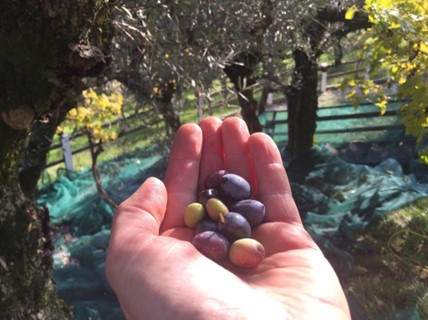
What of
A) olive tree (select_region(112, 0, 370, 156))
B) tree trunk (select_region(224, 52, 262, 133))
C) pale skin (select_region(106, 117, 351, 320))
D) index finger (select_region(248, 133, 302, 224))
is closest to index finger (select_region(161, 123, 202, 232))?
pale skin (select_region(106, 117, 351, 320))

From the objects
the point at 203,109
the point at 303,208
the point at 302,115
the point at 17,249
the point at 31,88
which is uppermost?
the point at 31,88

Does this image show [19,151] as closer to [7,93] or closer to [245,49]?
[7,93]

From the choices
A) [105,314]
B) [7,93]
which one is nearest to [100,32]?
[7,93]

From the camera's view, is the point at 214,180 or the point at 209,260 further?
the point at 214,180

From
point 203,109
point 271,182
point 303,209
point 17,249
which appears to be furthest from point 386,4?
point 303,209

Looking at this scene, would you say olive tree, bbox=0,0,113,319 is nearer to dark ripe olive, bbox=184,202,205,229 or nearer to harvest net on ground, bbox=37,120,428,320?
dark ripe olive, bbox=184,202,205,229

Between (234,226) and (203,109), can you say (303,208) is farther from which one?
(234,226)

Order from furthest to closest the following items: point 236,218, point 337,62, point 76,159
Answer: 1. point 76,159
2. point 337,62
3. point 236,218
